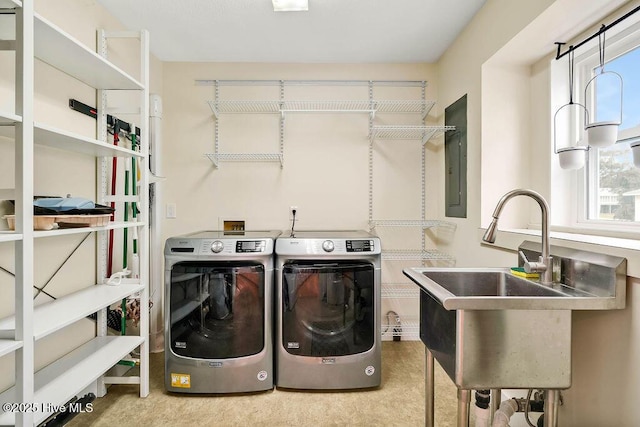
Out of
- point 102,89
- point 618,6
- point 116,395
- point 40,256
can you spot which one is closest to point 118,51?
point 102,89

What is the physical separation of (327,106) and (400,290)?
1.69 metres

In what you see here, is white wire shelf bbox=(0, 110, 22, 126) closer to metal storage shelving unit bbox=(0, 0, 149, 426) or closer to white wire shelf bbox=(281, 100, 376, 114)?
metal storage shelving unit bbox=(0, 0, 149, 426)

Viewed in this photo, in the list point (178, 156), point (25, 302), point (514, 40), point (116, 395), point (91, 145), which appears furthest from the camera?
point (178, 156)

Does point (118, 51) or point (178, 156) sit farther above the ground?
point (118, 51)

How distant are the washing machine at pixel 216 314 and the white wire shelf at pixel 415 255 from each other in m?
1.11

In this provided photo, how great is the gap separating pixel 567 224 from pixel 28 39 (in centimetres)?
247

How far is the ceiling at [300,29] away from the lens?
1904 mm

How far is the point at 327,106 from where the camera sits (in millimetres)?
2629

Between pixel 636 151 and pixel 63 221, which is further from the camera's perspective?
pixel 63 221

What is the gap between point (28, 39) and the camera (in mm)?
1068

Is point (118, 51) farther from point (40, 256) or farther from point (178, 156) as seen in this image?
point (40, 256)

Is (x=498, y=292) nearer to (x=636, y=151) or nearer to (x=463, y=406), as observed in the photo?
(x=463, y=406)

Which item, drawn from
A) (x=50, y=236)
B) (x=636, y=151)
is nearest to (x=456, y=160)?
(x=636, y=151)

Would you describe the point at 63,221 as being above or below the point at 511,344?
above
